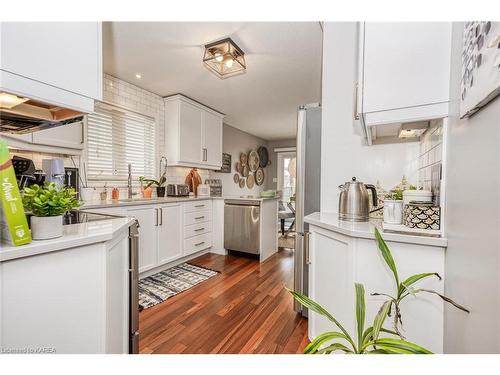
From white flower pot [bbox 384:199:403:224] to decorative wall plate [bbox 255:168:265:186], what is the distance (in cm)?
490

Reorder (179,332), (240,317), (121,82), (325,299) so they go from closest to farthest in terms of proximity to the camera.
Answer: (325,299), (179,332), (240,317), (121,82)

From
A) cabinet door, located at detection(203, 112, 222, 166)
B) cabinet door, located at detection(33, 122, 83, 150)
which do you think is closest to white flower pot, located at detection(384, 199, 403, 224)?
cabinet door, located at detection(33, 122, 83, 150)

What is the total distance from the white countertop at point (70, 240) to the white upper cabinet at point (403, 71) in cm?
138

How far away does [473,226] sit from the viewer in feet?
2.30

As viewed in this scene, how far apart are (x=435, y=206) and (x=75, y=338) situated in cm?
167

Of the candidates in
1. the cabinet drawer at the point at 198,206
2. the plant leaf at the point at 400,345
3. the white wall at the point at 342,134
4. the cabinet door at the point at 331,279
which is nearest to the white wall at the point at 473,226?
the plant leaf at the point at 400,345

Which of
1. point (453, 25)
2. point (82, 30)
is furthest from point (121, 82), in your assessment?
point (453, 25)

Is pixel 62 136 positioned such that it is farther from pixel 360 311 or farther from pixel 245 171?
pixel 245 171

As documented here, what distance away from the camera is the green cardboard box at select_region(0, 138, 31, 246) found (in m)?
0.69

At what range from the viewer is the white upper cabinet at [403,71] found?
1.01 m

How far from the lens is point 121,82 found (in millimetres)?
2861

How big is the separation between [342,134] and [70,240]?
5.99ft
